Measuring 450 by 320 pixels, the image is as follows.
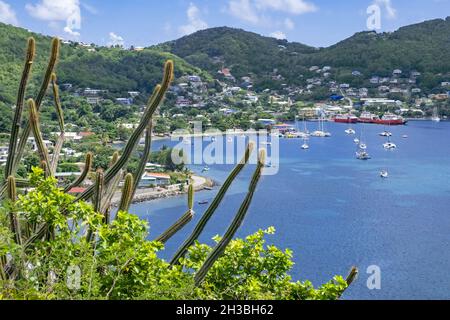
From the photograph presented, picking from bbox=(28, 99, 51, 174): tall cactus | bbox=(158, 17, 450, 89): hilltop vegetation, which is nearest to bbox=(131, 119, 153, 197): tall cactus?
bbox=(28, 99, 51, 174): tall cactus

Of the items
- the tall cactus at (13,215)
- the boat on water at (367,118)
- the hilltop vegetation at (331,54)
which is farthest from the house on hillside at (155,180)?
the hilltop vegetation at (331,54)

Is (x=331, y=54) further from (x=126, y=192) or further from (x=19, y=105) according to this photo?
(x=126, y=192)

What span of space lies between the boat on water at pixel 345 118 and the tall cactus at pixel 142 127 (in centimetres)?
4148

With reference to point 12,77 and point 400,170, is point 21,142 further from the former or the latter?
point 12,77

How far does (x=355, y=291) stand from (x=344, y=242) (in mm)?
3422

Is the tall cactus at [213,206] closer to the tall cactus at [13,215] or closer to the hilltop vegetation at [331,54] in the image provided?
the tall cactus at [13,215]

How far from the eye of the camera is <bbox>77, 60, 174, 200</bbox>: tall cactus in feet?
9.73

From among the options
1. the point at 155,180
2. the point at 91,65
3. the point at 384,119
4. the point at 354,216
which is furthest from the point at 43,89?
the point at 91,65

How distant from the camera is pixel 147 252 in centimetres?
246

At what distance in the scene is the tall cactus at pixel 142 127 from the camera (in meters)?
2.97

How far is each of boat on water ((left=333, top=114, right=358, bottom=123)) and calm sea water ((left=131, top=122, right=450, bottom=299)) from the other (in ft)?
46.2

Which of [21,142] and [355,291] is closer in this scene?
[21,142]

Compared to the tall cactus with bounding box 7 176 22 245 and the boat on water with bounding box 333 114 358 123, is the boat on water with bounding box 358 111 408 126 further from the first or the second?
the tall cactus with bounding box 7 176 22 245
